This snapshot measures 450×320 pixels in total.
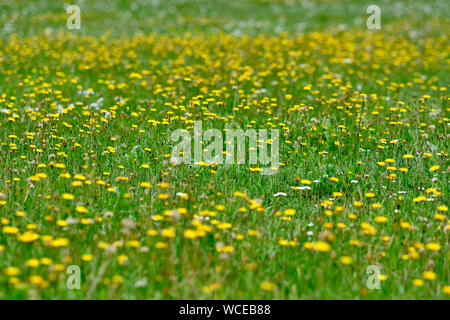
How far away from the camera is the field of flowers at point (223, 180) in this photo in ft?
9.36

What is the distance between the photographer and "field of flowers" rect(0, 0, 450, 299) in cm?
285

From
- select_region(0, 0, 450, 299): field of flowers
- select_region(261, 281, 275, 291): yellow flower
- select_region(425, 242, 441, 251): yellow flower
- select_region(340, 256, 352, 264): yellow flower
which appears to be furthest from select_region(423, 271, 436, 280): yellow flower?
select_region(261, 281, 275, 291): yellow flower

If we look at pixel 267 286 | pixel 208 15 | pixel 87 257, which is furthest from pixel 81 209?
pixel 208 15

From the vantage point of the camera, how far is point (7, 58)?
28.4ft

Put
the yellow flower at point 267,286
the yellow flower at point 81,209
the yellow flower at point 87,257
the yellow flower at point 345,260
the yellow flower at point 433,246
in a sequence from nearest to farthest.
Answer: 1. the yellow flower at point 267,286
2. the yellow flower at point 87,257
3. the yellow flower at point 345,260
4. the yellow flower at point 433,246
5. the yellow flower at point 81,209

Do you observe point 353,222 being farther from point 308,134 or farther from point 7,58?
point 7,58

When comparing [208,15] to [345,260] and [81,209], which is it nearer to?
[81,209]

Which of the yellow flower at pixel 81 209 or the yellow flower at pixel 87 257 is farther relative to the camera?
the yellow flower at pixel 81 209

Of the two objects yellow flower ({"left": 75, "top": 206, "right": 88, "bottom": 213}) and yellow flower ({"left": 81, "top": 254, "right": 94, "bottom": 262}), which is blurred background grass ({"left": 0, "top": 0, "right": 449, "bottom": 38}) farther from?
yellow flower ({"left": 81, "top": 254, "right": 94, "bottom": 262})

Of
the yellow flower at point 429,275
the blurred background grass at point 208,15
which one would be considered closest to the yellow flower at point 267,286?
the yellow flower at point 429,275

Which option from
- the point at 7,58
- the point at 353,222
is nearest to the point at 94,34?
the point at 7,58

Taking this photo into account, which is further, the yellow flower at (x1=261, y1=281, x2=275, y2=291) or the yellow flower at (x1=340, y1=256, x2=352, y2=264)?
the yellow flower at (x1=340, y1=256, x2=352, y2=264)

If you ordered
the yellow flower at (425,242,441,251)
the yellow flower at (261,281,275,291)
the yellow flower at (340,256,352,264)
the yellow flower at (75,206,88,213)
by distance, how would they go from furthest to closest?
the yellow flower at (75,206,88,213) < the yellow flower at (425,242,441,251) < the yellow flower at (340,256,352,264) < the yellow flower at (261,281,275,291)

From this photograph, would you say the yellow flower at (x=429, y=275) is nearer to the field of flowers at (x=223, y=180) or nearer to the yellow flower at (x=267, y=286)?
the field of flowers at (x=223, y=180)
